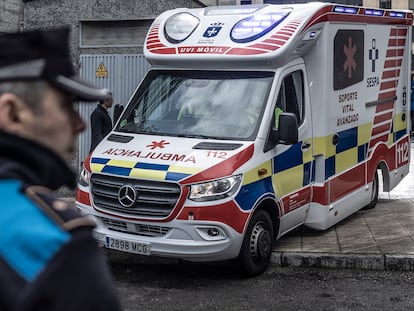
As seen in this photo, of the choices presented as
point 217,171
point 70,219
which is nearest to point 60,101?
point 70,219

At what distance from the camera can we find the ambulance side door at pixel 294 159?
7.42 meters

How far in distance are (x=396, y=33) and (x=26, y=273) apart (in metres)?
9.81

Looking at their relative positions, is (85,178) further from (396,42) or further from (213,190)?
(396,42)

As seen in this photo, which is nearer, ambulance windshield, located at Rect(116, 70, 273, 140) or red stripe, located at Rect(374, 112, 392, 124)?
ambulance windshield, located at Rect(116, 70, 273, 140)

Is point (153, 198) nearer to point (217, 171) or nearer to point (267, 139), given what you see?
point (217, 171)

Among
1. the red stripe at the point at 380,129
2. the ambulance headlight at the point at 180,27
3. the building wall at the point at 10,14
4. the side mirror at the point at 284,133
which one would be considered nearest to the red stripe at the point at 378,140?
the red stripe at the point at 380,129

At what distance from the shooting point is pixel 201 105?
24.4 feet

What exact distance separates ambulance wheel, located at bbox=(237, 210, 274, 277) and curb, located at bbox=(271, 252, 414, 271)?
0.95 ft

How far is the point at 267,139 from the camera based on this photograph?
23.4 ft

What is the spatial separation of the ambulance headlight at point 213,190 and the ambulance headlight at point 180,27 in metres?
1.98

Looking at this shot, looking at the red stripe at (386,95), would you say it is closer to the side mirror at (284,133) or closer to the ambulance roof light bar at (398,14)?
the ambulance roof light bar at (398,14)

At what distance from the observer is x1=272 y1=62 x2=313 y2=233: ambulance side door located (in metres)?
7.42

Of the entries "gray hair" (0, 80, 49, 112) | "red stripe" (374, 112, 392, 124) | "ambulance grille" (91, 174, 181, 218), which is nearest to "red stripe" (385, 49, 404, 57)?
"red stripe" (374, 112, 392, 124)

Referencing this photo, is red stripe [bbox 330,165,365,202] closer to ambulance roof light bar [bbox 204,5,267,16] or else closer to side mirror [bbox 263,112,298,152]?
side mirror [bbox 263,112,298,152]
